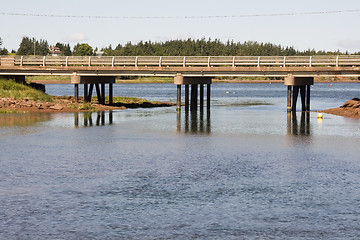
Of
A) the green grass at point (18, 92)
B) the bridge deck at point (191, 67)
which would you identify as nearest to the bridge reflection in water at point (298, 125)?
the bridge deck at point (191, 67)

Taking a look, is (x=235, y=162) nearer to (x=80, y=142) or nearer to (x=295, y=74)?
(x=80, y=142)

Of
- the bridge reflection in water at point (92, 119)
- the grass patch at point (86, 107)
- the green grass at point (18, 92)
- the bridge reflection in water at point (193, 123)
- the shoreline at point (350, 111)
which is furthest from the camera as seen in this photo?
the green grass at point (18, 92)

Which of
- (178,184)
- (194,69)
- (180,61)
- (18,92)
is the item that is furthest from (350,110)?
(178,184)

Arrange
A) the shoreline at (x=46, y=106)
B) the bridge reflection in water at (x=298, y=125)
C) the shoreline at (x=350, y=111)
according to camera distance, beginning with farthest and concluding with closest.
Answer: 1. the shoreline at (x=46, y=106)
2. the shoreline at (x=350, y=111)
3. the bridge reflection in water at (x=298, y=125)

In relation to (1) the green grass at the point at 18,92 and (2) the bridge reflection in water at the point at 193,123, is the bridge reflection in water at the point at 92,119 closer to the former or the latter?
(2) the bridge reflection in water at the point at 193,123

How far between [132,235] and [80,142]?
65.7ft

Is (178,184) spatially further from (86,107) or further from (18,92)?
(18,92)

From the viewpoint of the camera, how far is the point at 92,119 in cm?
5128

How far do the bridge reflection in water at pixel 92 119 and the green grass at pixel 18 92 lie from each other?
8387 millimetres

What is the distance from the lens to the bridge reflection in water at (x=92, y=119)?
47.1 meters

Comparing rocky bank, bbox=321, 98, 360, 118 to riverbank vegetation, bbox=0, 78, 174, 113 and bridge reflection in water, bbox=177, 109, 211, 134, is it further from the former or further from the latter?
riverbank vegetation, bbox=0, 78, 174, 113

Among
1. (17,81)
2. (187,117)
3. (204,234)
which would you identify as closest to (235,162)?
(204,234)

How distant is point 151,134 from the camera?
40094 mm

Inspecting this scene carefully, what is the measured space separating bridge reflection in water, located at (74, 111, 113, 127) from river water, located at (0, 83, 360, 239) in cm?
474
